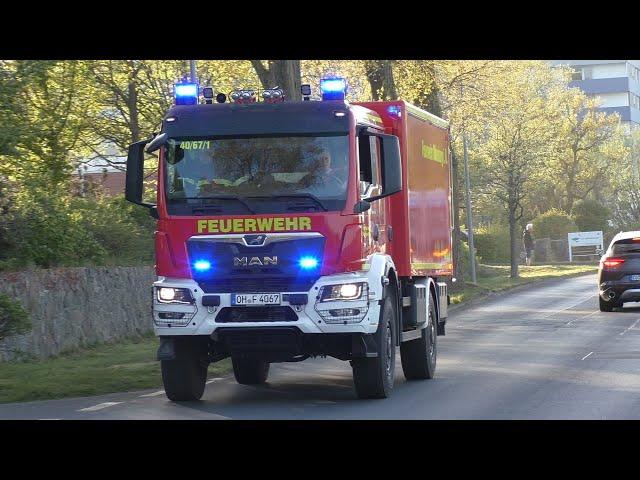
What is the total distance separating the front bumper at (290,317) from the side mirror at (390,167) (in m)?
0.88

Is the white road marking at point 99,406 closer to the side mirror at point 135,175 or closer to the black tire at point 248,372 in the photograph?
the side mirror at point 135,175

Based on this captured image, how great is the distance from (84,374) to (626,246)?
15555 mm

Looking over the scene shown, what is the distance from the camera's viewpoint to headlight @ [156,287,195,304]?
14.3m

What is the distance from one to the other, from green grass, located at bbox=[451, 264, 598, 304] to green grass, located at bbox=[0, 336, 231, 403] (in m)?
16.6

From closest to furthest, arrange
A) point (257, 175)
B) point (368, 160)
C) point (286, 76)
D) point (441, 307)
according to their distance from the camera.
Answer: point (257, 175) → point (368, 160) → point (441, 307) → point (286, 76)

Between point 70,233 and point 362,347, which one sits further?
point 70,233

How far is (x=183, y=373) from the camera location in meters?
14.9

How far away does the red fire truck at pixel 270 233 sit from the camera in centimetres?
1414

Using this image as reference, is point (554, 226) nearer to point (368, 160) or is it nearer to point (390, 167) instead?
point (368, 160)

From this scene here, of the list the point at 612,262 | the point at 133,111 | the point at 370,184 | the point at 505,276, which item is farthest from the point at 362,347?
the point at 505,276

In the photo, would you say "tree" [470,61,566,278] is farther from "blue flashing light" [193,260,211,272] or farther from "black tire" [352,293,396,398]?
"blue flashing light" [193,260,211,272]

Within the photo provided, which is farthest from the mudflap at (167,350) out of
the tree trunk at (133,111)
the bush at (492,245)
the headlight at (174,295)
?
the bush at (492,245)
